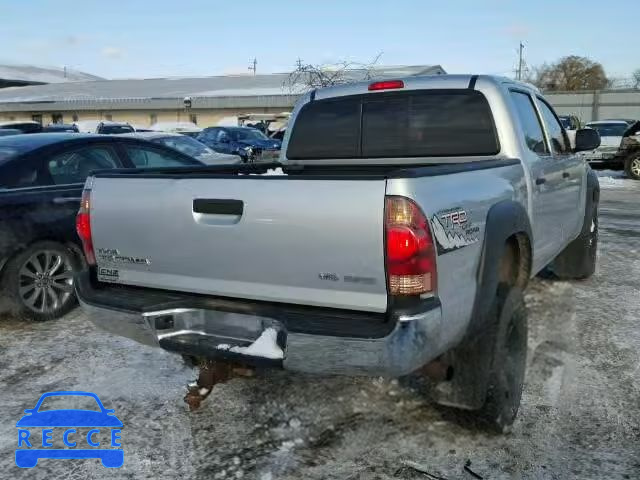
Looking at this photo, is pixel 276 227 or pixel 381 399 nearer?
pixel 276 227

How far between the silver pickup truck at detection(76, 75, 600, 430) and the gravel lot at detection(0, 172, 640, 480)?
1.04 feet

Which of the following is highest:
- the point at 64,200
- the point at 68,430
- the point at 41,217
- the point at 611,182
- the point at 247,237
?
the point at 247,237

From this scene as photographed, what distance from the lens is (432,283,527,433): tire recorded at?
3.10 metres

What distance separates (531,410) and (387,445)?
3.22 feet

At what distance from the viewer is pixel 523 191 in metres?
3.86

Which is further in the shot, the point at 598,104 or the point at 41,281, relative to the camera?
the point at 598,104

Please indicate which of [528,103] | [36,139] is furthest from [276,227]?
[36,139]

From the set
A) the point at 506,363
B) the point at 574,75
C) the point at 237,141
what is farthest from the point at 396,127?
the point at 574,75

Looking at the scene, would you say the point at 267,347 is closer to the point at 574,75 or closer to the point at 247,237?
the point at 247,237

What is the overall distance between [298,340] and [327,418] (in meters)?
1.04

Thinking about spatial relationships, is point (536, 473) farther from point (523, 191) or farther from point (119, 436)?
point (119, 436)

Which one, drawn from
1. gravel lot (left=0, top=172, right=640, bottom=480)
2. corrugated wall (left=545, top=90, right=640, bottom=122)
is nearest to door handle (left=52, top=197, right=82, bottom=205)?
gravel lot (left=0, top=172, right=640, bottom=480)

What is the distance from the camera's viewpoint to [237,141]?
22906mm

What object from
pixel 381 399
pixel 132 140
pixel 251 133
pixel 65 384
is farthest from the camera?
pixel 251 133
